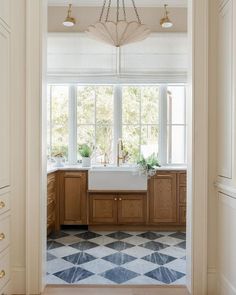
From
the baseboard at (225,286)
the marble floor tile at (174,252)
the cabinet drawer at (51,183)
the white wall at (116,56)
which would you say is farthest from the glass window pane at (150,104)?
the baseboard at (225,286)

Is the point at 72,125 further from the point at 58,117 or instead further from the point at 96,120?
the point at 96,120

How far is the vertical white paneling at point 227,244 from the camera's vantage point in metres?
2.08

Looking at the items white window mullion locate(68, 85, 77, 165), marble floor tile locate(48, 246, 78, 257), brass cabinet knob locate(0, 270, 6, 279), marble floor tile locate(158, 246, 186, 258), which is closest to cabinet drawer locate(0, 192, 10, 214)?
brass cabinet knob locate(0, 270, 6, 279)

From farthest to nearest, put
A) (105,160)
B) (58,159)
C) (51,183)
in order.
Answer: (105,160)
(58,159)
(51,183)

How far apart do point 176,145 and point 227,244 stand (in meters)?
2.88

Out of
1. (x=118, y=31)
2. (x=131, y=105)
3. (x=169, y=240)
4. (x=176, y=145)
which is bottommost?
(x=169, y=240)

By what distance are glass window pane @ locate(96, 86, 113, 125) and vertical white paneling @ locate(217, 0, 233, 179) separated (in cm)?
273

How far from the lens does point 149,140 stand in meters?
5.00

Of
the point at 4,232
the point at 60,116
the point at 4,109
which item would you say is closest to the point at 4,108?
the point at 4,109

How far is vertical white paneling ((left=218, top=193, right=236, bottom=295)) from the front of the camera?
208 centimetres

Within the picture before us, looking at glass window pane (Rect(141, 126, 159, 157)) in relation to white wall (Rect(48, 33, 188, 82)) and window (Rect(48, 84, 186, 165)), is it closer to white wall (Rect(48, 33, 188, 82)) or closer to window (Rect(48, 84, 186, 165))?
window (Rect(48, 84, 186, 165))

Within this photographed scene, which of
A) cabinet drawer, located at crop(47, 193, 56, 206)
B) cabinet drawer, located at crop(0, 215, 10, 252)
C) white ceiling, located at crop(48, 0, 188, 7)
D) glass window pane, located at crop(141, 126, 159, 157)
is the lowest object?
cabinet drawer, located at crop(47, 193, 56, 206)

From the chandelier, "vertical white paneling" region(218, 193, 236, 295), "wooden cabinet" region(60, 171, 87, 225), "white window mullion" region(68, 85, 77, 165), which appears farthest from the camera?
"white window mullion" region(68, 85, 77, 165)

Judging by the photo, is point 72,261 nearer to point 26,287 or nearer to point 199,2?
point 26,287
